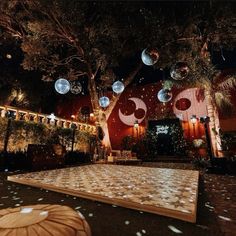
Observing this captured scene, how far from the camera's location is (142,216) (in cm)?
234

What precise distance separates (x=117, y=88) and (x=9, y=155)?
4611mm

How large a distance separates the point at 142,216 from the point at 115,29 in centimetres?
756

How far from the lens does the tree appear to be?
7254 mm

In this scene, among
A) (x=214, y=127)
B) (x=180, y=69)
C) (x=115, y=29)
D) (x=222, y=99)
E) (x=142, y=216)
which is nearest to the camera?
(x=142, y=216)

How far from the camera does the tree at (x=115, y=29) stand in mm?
7254

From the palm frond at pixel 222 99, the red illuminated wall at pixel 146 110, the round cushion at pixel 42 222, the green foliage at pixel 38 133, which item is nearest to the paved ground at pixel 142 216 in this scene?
the round cushion at pixel 42 222

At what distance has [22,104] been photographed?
541 inches

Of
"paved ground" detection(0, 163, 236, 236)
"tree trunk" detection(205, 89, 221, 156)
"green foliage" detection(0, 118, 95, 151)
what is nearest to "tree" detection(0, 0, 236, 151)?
"tree trunk" detection(205, 89, 221, 156)

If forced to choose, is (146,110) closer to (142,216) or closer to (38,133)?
(38,133)

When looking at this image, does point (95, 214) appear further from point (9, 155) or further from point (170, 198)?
point (9, 155)

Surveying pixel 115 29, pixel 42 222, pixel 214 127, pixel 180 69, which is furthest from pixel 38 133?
pixel 42 222

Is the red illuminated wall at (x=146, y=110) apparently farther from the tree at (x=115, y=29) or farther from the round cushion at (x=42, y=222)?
the round cushion at (x=42, y=222)

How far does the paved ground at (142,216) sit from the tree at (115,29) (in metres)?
5.43

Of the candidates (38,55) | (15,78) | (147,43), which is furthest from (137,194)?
(15,78)
